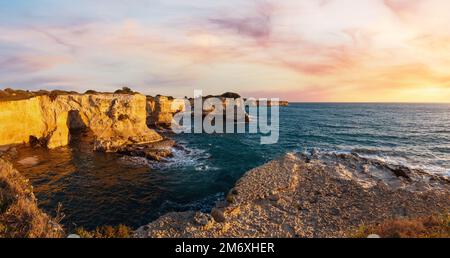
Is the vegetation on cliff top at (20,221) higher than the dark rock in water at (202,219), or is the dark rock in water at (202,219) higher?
the vegetation on cliff top at (20,221)

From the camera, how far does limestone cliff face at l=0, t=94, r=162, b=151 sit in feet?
122

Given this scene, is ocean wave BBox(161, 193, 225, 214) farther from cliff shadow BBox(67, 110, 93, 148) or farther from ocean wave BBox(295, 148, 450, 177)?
cliff shadow BBox(67, 110, 93, 148)

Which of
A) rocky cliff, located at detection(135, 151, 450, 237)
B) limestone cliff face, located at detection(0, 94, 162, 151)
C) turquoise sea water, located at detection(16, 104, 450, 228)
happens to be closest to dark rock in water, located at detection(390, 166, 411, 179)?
rocky cliff, located at detection(135, 151, 450, 237)

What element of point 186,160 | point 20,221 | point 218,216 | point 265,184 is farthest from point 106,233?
point 186,160

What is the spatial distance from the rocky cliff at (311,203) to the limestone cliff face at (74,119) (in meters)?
25.7

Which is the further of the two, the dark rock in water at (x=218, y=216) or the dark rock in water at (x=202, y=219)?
the dark rock in water at (x=218, y=216)

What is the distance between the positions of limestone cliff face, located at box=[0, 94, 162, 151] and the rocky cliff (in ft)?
84.4

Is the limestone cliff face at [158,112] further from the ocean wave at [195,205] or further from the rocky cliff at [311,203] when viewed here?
the ocean wave at [195,205]

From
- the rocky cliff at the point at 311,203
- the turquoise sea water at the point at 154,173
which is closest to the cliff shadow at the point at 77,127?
the turquoise sea water at the point at 154,173

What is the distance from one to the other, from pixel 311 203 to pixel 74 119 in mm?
47593

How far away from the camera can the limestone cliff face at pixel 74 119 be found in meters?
37.1

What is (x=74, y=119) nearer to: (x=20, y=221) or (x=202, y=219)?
(x=202, y=219)

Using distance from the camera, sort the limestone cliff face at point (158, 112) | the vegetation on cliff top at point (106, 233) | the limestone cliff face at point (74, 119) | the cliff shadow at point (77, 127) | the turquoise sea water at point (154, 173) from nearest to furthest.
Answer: the vegetation on cliff top at point (106, 233) → the turquoise sea water at point (154, 173) → the limestone cliff face at point (74, 119) → the cliff shadow at point (77, 127) → the limestone cliff face at point (158, 112)
